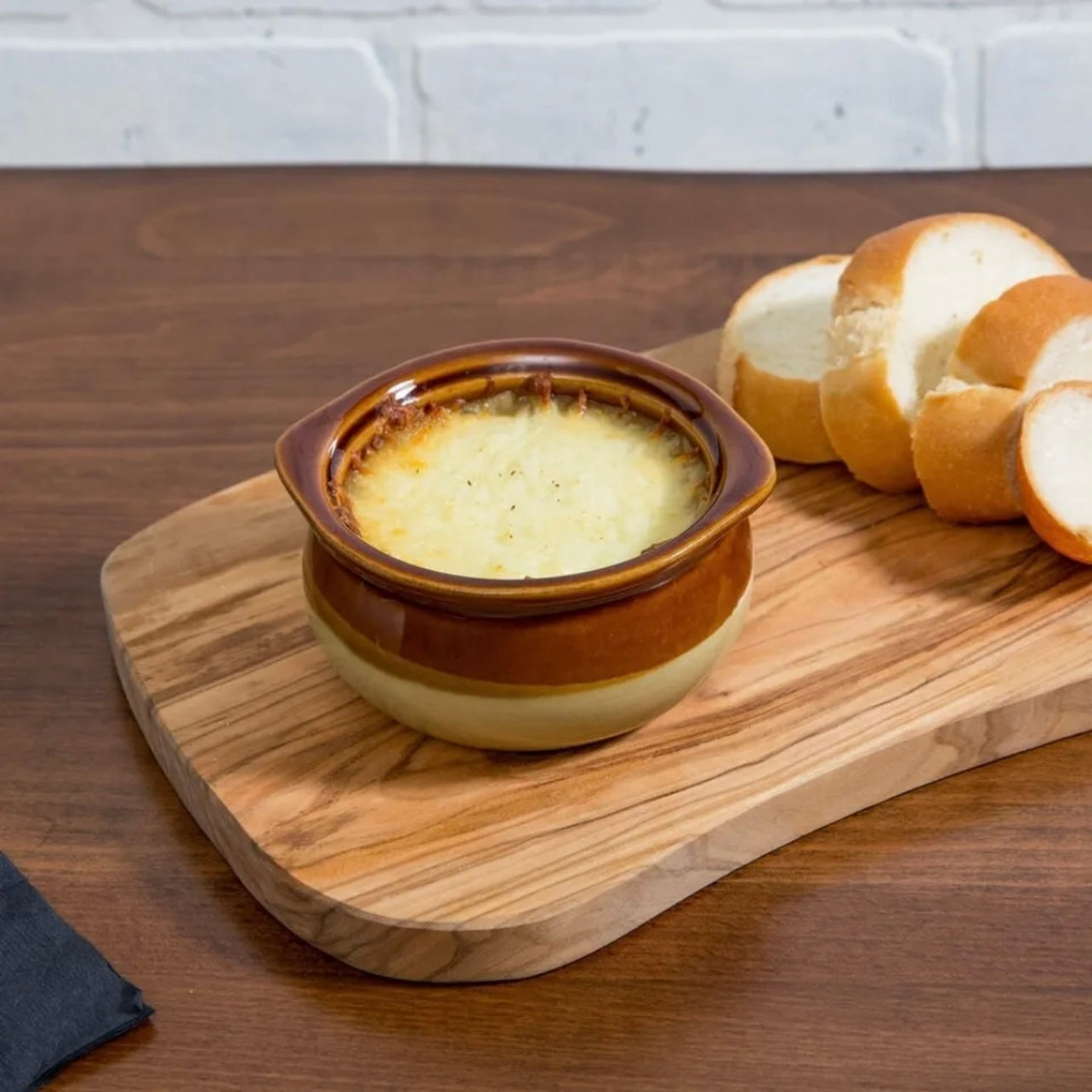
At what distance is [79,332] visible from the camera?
5.90 ft

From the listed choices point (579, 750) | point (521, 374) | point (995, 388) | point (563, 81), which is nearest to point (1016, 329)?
point (995, 388)

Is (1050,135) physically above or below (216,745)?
below

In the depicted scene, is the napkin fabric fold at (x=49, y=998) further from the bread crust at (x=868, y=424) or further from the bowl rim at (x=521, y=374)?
the bread crust at (x=868, y=424)

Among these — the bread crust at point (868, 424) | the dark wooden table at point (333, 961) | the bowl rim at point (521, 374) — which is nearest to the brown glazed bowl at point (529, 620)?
the bowl rim at point (521, 374)

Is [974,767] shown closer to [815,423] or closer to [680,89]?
[815,423]

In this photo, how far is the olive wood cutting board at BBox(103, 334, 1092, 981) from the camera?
3.44 ft

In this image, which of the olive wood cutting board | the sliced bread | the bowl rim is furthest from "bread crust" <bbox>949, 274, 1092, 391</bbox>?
the bowl rim

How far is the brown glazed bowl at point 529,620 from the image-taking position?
1073mm

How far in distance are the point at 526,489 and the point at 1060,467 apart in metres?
0.46

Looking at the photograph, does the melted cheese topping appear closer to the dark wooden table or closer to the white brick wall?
the dark wooden table

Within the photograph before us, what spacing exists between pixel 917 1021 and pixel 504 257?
1.17 m

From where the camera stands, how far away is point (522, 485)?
120 centimetres

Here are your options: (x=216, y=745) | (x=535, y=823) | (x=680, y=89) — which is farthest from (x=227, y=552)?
(x=680, y=89)

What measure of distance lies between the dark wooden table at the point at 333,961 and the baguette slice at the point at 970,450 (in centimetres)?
24
